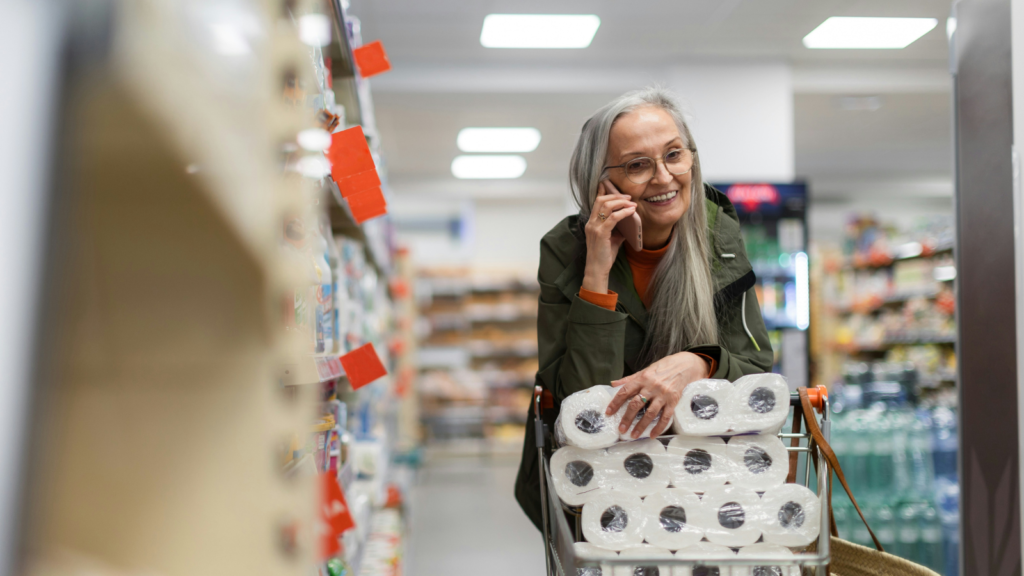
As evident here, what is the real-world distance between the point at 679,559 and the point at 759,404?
0.30 m

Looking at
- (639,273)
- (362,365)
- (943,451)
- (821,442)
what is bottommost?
(943,451)

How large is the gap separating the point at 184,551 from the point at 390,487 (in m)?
3.37

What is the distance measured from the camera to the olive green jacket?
1.31 m

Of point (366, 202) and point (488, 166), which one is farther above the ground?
point (488, 166)

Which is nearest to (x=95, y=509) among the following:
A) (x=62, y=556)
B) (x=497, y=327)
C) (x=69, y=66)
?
Result: (x=62, y=556)

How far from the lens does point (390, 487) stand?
3482 mm

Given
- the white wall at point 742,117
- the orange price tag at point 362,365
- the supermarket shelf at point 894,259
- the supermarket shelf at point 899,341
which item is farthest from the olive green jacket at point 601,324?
the supermarket shelf at point 899,341

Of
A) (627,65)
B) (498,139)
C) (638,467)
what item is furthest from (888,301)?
(638,467)

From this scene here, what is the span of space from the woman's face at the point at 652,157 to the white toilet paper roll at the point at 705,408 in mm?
436

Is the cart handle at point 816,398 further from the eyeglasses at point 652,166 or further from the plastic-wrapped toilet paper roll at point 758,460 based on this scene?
the eyeglasses at point 652,166

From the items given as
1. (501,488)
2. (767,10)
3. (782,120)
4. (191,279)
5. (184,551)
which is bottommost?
(501,488)

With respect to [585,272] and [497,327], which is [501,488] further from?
[585,272]

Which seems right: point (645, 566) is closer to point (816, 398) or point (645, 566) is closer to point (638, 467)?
point (638, 467)

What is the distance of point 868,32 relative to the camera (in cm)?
459
